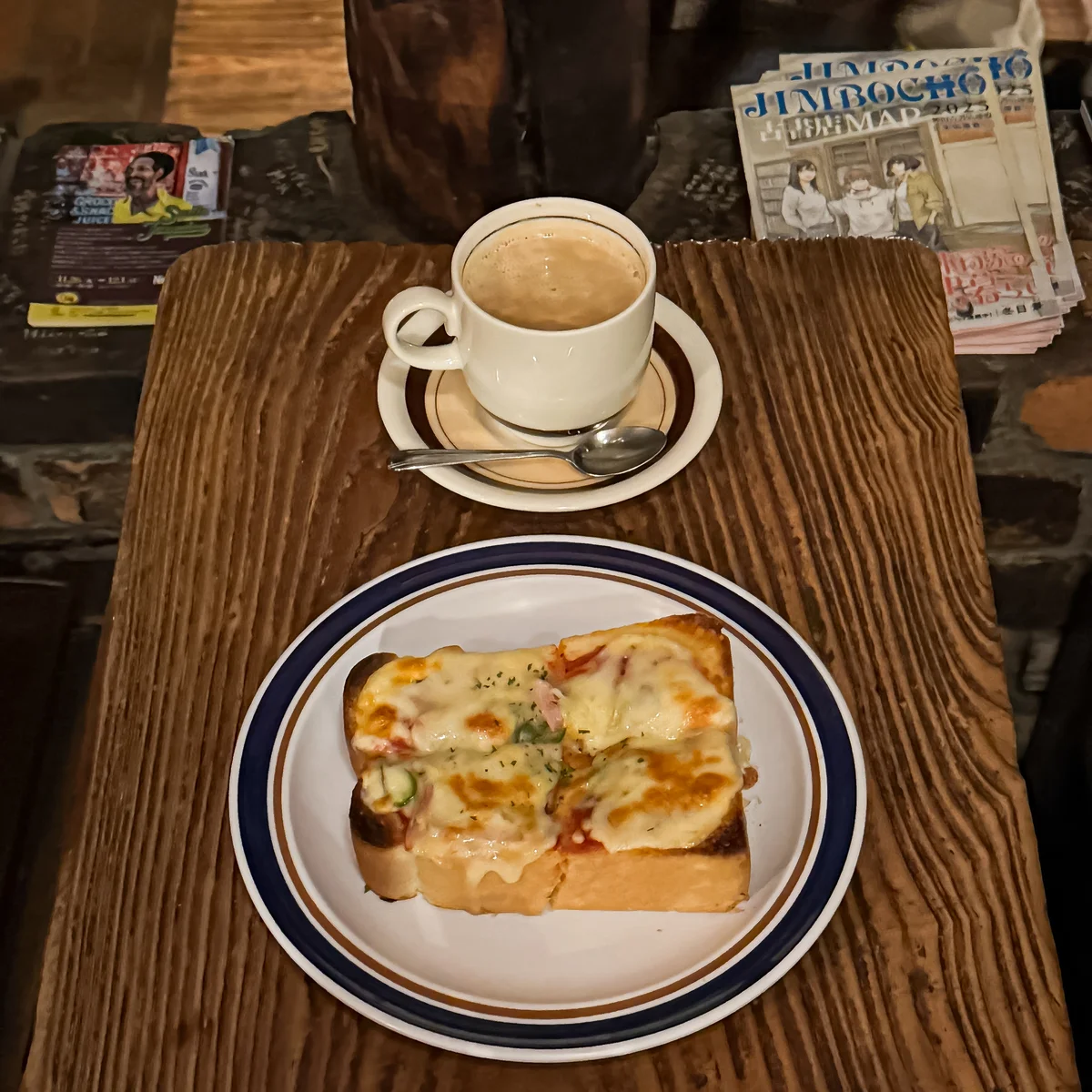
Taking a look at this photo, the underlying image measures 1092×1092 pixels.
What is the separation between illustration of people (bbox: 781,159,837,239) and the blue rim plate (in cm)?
103

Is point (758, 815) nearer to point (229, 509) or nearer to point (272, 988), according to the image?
point (272, 988)

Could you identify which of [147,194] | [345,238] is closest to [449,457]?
[345,238]

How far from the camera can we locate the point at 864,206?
165 centimetres

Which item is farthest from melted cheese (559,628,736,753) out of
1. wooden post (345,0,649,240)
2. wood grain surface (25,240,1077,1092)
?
wooden post (345,0,649,240)

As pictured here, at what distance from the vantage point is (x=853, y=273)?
1049 millimetres

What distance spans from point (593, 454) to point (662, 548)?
0.31ft

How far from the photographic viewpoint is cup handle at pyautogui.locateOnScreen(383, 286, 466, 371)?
0.86 meters

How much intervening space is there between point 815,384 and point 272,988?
0.66m

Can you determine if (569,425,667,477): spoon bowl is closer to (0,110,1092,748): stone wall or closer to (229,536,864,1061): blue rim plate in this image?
(229,536,864,1061): blue rim plate

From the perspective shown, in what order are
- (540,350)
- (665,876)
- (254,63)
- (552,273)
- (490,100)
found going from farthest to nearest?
(254,63)
(490,100)
(552,273)
(540,350)
(665,876)

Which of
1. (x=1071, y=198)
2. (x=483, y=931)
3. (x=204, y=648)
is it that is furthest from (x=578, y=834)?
(x=1071, y=198)

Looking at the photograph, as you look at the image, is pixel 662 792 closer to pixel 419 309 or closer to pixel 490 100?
pixel 419 309

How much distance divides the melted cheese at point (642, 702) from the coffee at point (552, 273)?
315 millimetres

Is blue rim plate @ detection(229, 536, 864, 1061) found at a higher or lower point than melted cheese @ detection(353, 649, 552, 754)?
lower
